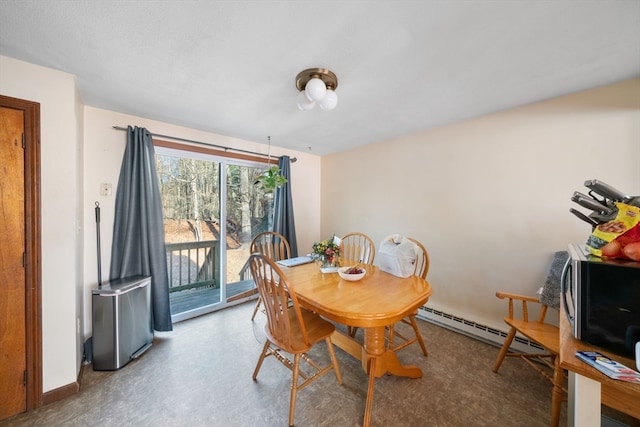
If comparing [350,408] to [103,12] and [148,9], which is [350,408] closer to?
[148,9]

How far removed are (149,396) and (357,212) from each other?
2.99 m

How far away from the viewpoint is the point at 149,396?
5.22 ft

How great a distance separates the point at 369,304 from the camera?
1310mm

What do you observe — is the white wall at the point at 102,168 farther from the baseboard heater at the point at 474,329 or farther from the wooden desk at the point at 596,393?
the baseboard heater at the point at 474,329

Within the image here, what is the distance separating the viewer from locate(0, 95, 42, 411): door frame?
4.78 ft

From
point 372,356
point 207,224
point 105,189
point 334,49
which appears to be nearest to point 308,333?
point 372,356

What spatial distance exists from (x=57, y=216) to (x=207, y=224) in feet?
5.07

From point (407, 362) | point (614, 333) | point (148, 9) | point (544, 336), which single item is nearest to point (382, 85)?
point (148, 9)

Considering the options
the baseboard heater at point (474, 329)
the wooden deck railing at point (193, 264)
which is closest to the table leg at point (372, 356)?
the baseboard heater at point (474, 329)

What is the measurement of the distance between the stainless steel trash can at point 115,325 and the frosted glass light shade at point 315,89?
7.37 ft

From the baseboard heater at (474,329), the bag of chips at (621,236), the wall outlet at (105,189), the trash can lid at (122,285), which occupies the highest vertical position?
the wall outlet at (105,189)

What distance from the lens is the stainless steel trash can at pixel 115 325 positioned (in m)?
1.81

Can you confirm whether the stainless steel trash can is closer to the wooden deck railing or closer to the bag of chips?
the wooden deck railing

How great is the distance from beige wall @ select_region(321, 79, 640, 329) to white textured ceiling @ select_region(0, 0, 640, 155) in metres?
0.22
